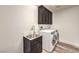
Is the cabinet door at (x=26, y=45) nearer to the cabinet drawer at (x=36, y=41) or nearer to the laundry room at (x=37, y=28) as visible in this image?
the laundry room at (x=37, y=28)

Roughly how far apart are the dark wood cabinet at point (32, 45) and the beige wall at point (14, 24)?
0.10 metres

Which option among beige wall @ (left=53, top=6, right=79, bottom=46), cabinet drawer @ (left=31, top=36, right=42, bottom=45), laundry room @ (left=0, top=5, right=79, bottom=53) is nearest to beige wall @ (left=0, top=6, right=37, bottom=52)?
laundry room @ (left=0, top=5, right=79, bottom=53)

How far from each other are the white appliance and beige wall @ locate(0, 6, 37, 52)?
0.37 m

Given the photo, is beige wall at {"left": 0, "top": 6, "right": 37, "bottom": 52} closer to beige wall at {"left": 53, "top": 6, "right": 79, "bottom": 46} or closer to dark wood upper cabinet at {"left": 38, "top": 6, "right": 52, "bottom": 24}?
dark wood upper cabinet at {"left": 38, "top": 6, "right": 52, "bottom": 24}

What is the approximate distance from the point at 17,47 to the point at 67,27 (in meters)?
1.31

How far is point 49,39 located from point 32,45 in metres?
0.52

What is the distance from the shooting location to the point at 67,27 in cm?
237

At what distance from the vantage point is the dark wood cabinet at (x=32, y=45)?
1775 mm

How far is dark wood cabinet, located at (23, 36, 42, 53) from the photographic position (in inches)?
69.9

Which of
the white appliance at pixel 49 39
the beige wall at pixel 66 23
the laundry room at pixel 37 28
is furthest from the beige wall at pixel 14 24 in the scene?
the beige wall at pixel 66 23
